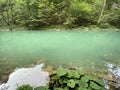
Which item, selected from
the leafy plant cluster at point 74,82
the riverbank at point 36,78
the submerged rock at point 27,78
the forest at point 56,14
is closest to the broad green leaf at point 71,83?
the leafy plant cluster at point 74,82

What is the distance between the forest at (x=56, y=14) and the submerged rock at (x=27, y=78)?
12030mm

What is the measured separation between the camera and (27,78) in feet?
15.2

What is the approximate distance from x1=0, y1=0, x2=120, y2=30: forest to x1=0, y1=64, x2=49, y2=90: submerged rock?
39.5 feet

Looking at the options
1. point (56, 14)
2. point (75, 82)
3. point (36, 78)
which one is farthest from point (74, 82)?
point (56, 14)

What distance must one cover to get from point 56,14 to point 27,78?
13282 millimetres

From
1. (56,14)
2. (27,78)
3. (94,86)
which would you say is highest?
(94,86)

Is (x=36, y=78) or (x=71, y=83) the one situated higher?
(x=71, y=83)

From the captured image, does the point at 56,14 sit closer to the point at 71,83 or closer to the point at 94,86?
the point at 71,83

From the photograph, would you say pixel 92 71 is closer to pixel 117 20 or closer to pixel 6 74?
pixel 6 74

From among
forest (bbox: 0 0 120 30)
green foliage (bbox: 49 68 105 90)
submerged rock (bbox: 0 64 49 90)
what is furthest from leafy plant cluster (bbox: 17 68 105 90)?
forest (bbox: 0 0 120 30)

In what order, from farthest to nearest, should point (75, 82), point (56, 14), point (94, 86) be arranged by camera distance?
point (56, 14)
point (75, 82)
point (94, 86)

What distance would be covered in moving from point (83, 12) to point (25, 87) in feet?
47.6

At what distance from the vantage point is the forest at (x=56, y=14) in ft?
56.9

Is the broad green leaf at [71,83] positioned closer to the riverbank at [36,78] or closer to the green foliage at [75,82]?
the green foliage at [75,82]
